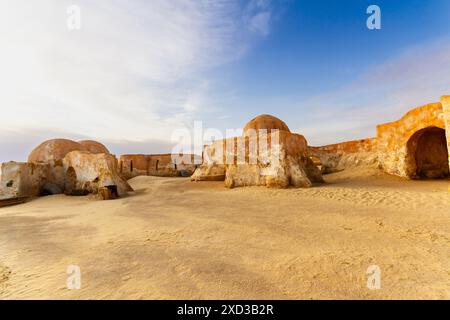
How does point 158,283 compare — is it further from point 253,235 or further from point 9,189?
point 9,189

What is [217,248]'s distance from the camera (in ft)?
9.27

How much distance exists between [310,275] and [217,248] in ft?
3.93

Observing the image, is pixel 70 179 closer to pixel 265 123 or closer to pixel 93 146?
pixel 93 146

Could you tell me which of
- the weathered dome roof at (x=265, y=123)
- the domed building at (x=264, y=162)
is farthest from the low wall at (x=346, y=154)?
the domed building at (x=264, y=162)

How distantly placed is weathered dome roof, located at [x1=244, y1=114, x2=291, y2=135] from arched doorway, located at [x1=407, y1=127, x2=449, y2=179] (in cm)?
638

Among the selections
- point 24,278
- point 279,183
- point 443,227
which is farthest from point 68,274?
point 279,183

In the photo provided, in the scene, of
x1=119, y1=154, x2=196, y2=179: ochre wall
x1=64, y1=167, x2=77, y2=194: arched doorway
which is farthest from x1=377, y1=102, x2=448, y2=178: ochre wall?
x1=119, y1=154, x2=196, y2=179: ochre wall

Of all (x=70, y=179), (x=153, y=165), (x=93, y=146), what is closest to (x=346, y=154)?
(x=70, y=179)

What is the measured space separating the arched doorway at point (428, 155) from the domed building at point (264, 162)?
4.16 meters

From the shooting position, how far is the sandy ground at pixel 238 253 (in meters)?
1.87

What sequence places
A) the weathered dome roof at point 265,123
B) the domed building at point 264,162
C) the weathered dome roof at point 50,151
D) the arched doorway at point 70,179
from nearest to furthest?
the domed building at point 264,162 → the arched doorway at point 70,179 → the weathered dome roof at point 50,151 → the weathered dome roof at point 265,123

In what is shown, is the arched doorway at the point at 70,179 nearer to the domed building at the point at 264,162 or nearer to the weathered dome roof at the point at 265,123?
the domed building at the point at 264,162

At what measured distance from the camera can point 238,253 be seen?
8.67ft

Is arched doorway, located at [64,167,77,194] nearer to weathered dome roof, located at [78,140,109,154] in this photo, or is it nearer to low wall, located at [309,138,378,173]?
weathered dome roof, located at [78,140,109,154]
